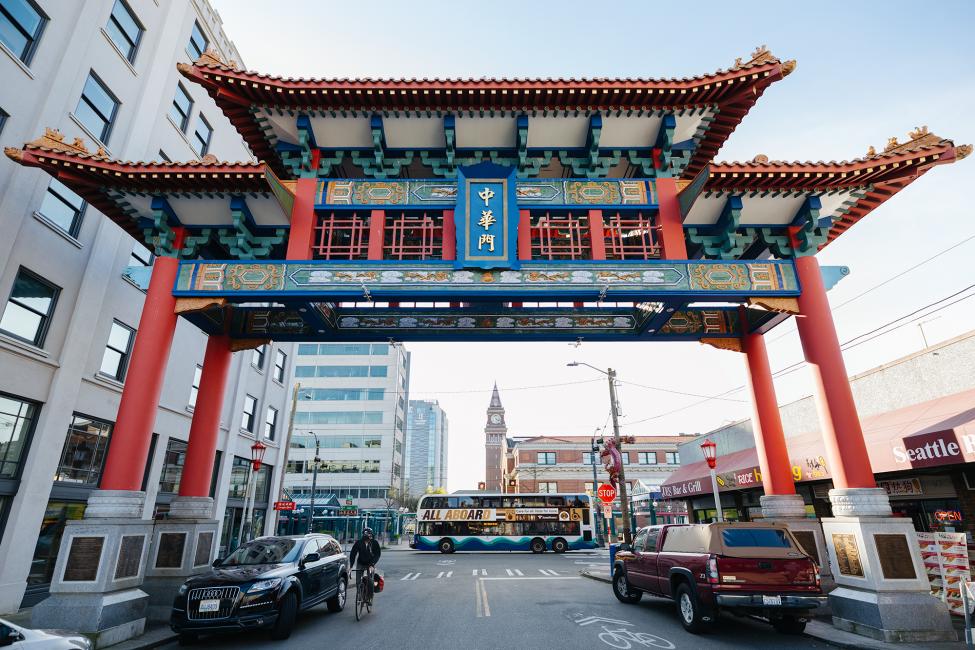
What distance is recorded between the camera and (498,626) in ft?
31.0

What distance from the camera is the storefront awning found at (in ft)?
35.7

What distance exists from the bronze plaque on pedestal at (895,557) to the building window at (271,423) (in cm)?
2552

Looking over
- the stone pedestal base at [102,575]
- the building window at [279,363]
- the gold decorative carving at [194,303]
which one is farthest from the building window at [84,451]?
the building window at [279,363]

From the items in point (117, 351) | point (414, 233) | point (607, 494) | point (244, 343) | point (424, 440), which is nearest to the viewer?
point (414, 233)

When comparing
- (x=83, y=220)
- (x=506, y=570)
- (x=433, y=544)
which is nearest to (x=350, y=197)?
(x=83, y=220)

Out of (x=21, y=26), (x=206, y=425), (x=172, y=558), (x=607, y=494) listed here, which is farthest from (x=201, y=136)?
(x=607, y=494)

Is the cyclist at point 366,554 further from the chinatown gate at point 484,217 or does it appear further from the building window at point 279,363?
the building window at point 279,363

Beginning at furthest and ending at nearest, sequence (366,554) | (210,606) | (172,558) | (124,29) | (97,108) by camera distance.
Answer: (124,29) < (97,108) < (172,558) < (366,554) < (210,606)

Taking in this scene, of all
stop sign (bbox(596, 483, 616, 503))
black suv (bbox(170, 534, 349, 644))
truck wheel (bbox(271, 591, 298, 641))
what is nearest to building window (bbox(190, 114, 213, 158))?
black suv (bbox(170, 534, 349, 644))

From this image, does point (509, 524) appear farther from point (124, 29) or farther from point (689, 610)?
point (124, 29)

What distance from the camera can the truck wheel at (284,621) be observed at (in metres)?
8.42

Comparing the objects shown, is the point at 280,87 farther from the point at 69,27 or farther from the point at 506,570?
the point at 506,570

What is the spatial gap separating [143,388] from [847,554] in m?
13.8

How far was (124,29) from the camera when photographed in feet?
52.9
